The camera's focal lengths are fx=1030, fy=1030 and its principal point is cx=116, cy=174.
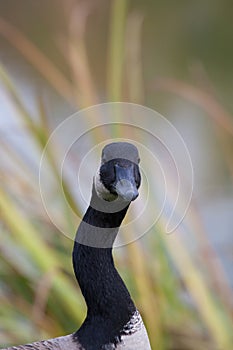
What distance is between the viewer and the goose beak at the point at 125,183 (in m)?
1.74

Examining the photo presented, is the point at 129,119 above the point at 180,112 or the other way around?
the other way around

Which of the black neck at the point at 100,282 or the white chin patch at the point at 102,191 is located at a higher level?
the white chin patch at the point at 102,191

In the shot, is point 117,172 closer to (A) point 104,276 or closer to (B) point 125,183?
(B) point 125,183

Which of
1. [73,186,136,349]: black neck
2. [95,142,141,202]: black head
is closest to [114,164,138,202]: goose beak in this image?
[95,142,141,202]: black head

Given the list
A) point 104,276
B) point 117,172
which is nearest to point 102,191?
point 117,172

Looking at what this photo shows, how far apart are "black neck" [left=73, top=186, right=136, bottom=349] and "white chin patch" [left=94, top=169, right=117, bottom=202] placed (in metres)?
0.05

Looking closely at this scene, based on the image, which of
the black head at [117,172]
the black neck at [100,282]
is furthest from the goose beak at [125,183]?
the black neck at [100,282]

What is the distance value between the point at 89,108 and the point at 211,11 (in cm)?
551

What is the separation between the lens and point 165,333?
2824mm

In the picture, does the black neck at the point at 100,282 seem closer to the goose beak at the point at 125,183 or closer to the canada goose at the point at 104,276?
the canada goose at the point at 104,276

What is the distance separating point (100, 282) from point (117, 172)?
27 cm

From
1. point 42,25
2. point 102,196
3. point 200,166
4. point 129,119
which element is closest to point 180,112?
point 200,166

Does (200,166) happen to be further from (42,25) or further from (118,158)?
(118,158)

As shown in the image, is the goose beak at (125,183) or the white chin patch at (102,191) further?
the white chin patch at (102,191)
